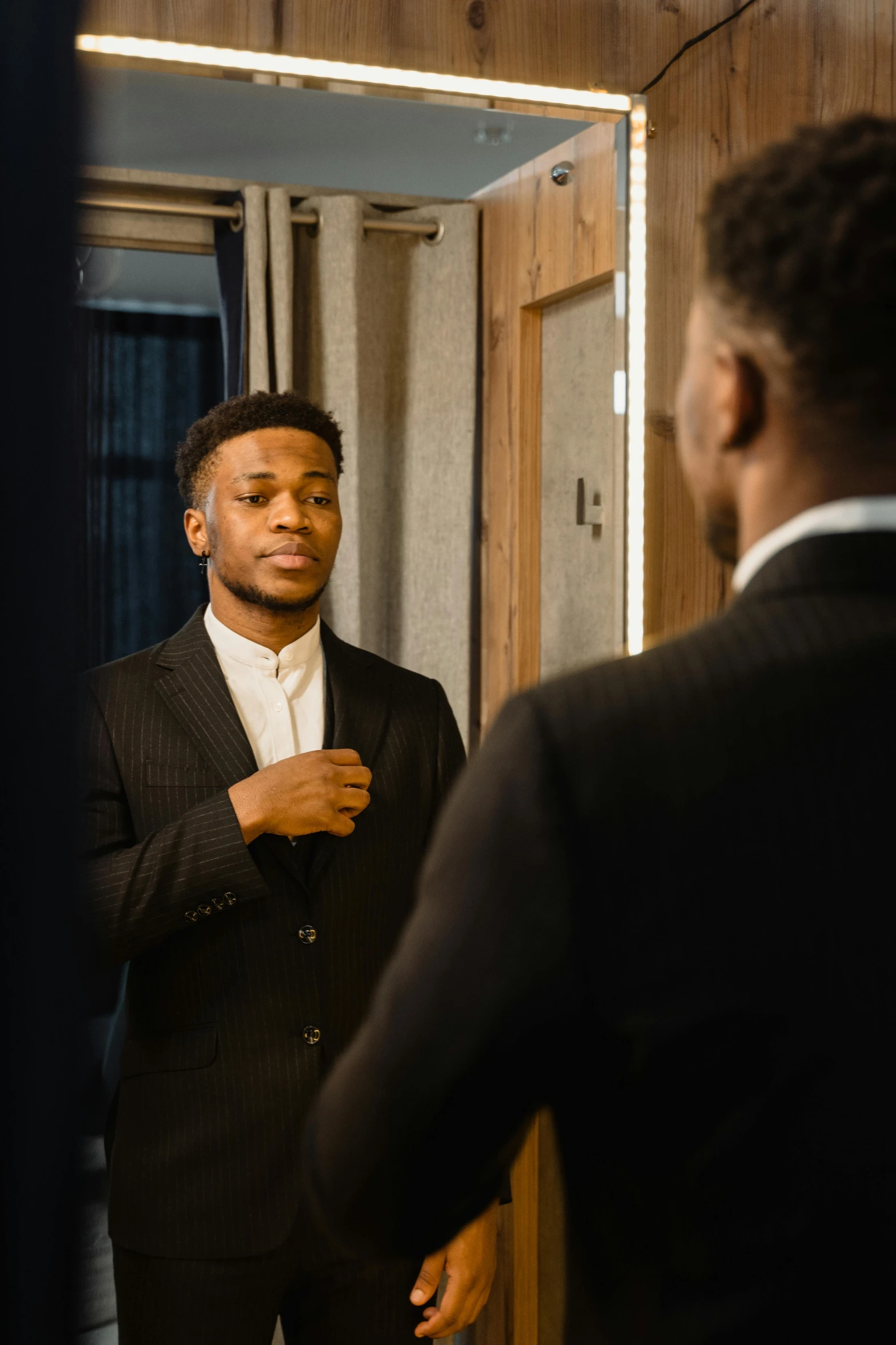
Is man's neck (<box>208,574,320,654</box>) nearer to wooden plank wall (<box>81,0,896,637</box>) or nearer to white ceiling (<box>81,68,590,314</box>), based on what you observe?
white ceiling (<box>81,68,590,314</box>)

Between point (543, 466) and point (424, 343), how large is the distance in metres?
0.21

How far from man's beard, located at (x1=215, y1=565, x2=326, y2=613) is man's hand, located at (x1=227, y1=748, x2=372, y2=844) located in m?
0.16

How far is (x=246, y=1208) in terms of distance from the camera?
1085mm

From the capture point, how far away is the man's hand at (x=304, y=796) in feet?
3.53

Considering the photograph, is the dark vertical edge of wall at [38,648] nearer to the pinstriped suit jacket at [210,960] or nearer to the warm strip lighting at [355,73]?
the pinstriped suit jacket at [210,960]

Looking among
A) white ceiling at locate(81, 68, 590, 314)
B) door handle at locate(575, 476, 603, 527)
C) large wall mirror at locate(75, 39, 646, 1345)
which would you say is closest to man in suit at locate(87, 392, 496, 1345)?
large wall mirror at locate(75, 39, 646, 1345)

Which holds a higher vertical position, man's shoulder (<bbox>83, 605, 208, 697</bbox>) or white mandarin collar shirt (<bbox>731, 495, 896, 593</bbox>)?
white mandarin collar shirt (<bbox>731, 495, 896, 593</bbox>)

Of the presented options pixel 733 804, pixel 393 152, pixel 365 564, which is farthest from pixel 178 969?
pixel 393 152

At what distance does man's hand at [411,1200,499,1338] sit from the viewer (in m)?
1.14

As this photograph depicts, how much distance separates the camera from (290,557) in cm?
120

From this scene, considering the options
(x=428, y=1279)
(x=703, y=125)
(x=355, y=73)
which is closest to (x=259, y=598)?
(x=355, y=73)

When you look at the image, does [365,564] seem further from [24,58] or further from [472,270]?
[24,58]

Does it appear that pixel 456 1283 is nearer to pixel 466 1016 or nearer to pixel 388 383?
pixel 466 1016

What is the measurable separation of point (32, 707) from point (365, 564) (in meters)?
0.97
